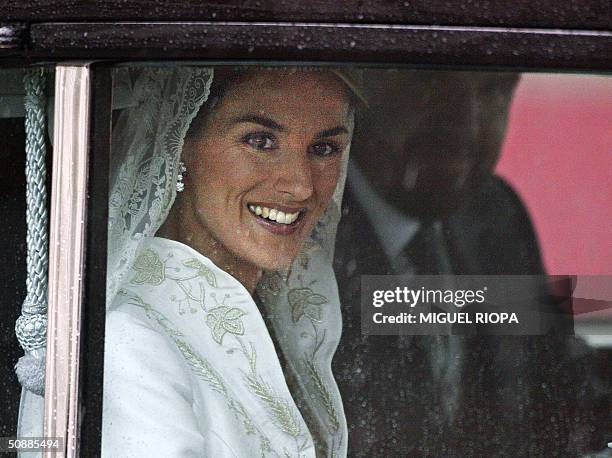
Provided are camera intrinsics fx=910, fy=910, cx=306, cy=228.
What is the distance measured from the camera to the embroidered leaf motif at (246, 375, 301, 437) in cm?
183

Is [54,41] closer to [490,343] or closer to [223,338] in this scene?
[223,338]

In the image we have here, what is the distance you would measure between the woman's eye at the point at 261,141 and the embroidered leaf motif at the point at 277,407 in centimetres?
46

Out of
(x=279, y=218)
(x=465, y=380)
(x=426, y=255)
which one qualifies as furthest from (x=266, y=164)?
(x=465, y=380)

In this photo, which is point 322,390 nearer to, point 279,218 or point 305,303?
point 305,303

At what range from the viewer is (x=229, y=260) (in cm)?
186

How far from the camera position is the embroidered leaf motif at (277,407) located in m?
1.83

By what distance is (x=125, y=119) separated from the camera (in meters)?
1.79

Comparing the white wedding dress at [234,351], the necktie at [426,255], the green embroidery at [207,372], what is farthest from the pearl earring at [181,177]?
the necktie at [426,255]

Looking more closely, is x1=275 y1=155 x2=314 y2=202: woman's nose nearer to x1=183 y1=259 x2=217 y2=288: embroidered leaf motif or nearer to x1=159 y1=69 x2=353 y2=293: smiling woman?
x1=159 y1=69 x2=353 y2=293: smiling woman

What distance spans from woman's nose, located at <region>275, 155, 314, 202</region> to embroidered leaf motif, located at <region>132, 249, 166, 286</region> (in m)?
0.29

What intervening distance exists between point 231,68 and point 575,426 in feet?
3.20

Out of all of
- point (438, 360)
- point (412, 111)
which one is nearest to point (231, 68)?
point (412, 111)

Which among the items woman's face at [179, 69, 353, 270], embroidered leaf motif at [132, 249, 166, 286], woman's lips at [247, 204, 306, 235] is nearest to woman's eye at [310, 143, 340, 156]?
woman's face at [179, 69, 353, 270]

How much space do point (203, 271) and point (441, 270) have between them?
48 cm
